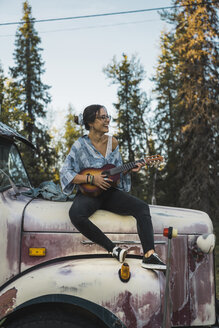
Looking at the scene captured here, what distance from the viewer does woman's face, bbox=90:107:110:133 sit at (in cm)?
326

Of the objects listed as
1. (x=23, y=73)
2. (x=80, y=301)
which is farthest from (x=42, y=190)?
(x=23, y=73)

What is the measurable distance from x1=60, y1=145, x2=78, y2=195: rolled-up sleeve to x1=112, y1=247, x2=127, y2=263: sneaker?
2.29ft

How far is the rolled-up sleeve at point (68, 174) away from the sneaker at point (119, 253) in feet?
2.29

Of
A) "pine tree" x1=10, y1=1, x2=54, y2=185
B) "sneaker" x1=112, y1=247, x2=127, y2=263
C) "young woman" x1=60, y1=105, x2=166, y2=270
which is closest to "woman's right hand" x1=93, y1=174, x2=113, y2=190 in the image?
"young woman" x1=60, y1=105, x2=166, y2=270

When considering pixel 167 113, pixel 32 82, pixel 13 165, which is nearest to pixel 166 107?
pixel 167 113

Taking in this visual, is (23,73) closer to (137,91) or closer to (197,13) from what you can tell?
(137,91)

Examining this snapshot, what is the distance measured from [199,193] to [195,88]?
6.28 meters

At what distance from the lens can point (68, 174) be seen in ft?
9.89

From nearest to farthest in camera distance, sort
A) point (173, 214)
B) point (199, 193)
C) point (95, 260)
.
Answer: point (95, 260)
point (173, 214)
point (199, 193)

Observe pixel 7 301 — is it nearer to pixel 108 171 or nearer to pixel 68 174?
pixel 68 174

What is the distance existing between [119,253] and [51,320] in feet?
2.13

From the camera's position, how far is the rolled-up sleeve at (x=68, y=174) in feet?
9.86

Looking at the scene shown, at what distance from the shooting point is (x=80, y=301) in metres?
2.44

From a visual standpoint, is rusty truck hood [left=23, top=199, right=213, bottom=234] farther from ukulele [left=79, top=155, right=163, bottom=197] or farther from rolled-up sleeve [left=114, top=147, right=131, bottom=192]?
rolled-up sleeve [left=114, top=147, right=131, bottom=192]
